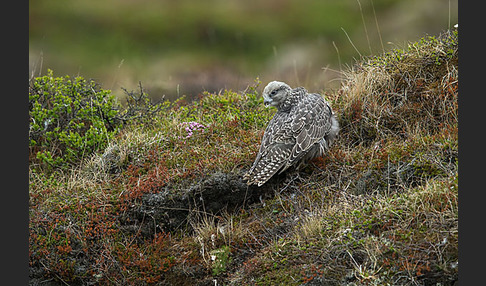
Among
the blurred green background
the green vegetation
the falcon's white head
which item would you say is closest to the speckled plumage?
the falcon's white head

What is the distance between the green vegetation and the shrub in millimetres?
153

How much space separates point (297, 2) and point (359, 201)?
1964cm

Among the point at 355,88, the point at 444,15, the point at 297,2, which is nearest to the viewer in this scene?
the point at 355,88

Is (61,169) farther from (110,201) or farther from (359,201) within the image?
(359,201)

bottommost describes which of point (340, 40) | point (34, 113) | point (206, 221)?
point (340, 40)

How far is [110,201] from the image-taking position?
928cm

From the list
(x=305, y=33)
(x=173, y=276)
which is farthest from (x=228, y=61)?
(x=173, y=276)

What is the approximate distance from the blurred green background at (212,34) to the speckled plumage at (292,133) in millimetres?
5320

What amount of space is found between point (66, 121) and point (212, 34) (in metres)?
12.1

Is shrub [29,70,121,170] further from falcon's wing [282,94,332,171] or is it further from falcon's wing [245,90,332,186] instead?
falcon's wing [282,94,332,171]

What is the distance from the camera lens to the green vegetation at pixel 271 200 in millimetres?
7117

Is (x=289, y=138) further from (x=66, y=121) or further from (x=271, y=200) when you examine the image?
(x=66, y=121)

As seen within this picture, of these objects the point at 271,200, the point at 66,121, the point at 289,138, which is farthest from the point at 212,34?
the point at 271,200

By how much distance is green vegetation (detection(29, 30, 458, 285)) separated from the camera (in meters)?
7.12
